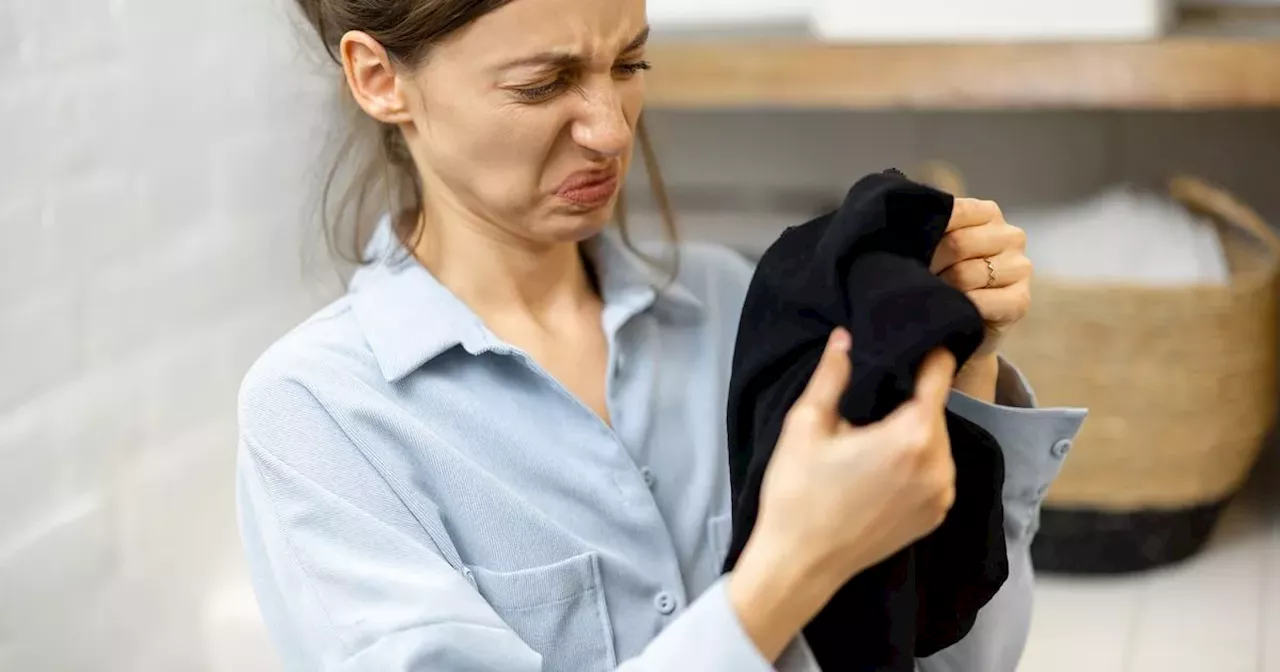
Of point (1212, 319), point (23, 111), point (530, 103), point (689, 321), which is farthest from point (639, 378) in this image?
point (1212, 319)

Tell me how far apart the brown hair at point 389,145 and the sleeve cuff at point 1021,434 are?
0.25 m

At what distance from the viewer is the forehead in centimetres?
80

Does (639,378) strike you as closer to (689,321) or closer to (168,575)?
(689,321)

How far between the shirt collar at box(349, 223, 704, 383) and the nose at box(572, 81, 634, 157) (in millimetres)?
142

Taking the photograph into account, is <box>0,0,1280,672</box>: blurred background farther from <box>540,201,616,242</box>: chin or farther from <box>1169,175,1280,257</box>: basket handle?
<box>540,201,616,242</box>: chin

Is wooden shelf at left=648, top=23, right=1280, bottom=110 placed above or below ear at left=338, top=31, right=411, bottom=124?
below

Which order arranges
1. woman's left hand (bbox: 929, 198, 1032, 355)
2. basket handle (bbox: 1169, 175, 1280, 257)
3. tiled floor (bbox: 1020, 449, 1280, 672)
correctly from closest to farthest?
woman's left hand (bbox: 929, 198, 1032, 355), tiled floor (bbox: 1020, 449, 1280, 672), basket handle (bbox: 1169, 175, 1280, 257)

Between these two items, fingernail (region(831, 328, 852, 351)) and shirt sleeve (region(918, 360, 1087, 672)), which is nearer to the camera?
fingernail (region(831, 328, 852, 351))

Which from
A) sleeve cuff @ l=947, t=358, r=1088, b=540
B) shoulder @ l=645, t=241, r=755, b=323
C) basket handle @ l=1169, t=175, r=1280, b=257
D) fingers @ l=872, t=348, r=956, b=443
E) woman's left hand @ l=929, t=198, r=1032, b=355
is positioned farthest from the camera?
basket handle @ l=1169, t=175, r=1280, b=257

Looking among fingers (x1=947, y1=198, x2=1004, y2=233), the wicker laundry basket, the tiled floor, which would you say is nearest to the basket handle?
the wicker laundry basket

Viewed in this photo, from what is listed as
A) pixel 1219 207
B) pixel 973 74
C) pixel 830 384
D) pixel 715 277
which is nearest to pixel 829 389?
pixel 830 384

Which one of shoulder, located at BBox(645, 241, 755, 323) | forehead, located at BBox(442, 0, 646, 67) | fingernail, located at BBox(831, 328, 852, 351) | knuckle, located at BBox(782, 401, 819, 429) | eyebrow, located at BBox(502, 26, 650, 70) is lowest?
shoulder, located at BBox(645, 241, 755, 323)

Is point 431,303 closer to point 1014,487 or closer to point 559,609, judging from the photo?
point 559,609

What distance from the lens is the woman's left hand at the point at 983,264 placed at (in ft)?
2.56
